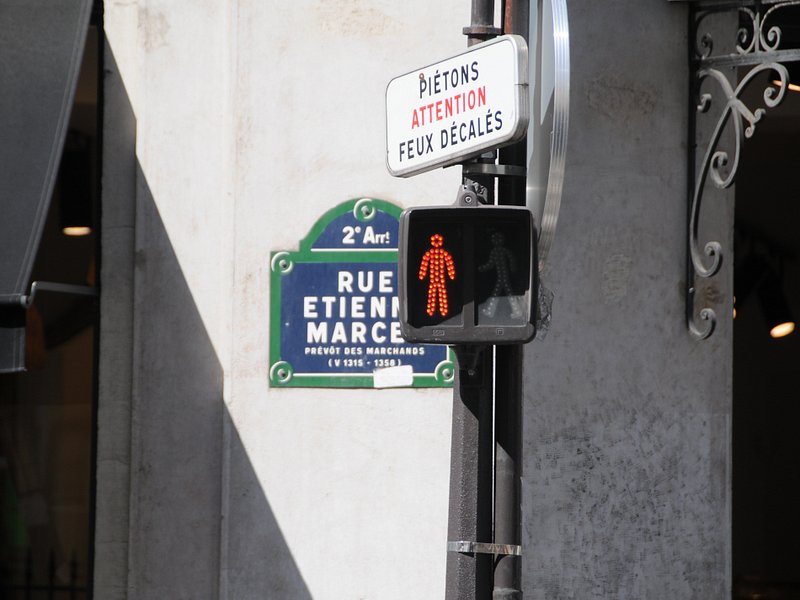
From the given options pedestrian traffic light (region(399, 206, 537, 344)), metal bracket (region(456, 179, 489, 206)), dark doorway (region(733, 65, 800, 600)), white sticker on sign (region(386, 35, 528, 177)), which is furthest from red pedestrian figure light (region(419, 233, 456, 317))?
dark doorway (region(733, 65, 800, 600))

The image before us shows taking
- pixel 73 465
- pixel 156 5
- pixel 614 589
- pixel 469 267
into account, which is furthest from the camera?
pixel 73 465

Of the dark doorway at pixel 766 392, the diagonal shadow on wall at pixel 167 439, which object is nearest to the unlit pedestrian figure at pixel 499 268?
the diagonal shadow on wall at pixel 167 439

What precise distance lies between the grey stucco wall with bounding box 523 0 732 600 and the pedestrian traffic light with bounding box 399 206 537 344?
212cm

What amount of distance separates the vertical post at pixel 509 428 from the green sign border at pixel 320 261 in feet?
6.15

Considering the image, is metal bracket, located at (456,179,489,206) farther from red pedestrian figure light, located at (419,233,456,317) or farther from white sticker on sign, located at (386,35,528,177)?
red pedestrian figure light, located at (419,233,456,317)

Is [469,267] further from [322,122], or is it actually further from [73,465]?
[73,465]

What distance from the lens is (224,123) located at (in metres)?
6.56

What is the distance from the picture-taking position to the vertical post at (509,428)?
4.33 metres

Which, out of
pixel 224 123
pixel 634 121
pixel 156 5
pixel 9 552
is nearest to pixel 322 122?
pixel 224 123

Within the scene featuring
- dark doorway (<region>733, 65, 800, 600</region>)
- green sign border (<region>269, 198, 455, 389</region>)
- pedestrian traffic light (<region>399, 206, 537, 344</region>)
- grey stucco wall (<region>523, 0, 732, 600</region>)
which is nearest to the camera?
→ pedestrian traffic light (<region>399, 206, 537, 344</region>)

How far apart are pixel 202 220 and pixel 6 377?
2090 millimetres

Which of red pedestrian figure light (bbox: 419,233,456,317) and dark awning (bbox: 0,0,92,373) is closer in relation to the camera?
red pedestrian figure light (bbox: 419,233,456,317)

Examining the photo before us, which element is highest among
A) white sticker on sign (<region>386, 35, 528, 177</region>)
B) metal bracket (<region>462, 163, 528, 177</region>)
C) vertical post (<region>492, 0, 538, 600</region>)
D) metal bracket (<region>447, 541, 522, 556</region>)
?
white sticker on sign (<region>386, 35, 528, 177</region>)

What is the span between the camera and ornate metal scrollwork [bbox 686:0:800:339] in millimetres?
5832
